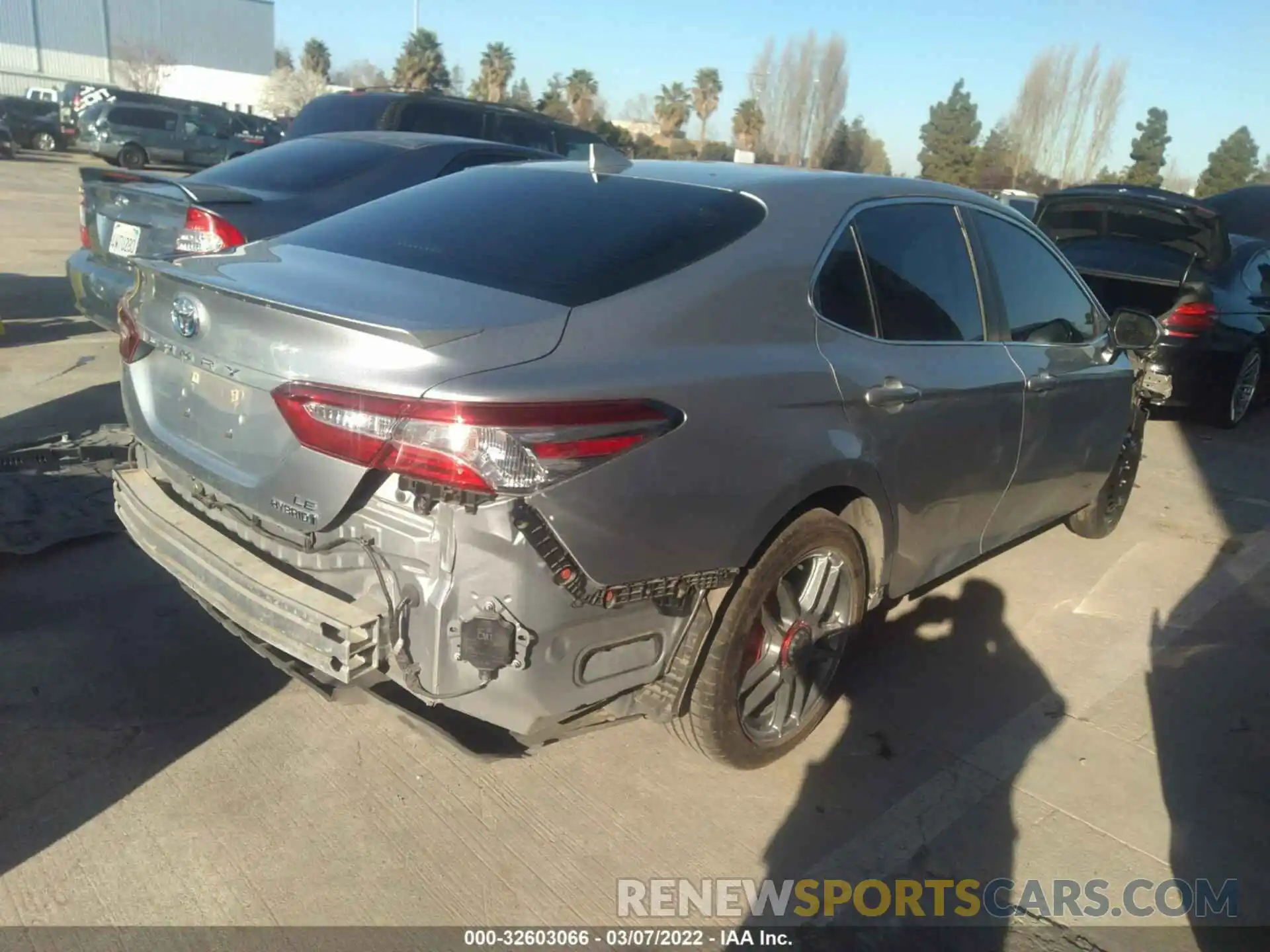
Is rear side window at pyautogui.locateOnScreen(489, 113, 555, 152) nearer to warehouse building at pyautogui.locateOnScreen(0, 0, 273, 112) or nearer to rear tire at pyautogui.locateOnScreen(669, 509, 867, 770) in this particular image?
rear tire at pyautogui.locateOnScreen(669, 509, 867, 770)

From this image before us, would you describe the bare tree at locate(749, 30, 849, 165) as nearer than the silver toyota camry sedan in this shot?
No

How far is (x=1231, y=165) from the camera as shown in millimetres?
51938

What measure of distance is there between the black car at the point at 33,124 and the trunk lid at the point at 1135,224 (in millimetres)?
32231

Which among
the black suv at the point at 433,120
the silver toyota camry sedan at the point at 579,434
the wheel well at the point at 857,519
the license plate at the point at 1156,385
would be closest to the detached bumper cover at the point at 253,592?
the silver toyota camry sedan at the point at 579,434

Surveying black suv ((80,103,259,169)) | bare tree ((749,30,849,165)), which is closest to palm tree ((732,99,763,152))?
bare tree ((749,30,849,165))

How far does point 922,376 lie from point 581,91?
2356 inches

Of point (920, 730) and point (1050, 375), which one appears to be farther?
point (1050, 375)

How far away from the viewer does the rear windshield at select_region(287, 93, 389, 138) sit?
911cm

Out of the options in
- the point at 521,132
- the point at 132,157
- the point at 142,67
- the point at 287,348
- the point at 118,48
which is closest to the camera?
the point at 287,348

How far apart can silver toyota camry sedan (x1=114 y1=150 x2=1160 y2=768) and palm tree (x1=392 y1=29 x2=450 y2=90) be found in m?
54.8

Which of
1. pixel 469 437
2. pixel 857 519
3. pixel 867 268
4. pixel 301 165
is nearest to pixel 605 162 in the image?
pixel 867 268

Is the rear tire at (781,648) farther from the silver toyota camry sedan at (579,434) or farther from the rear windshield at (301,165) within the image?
the rear windshield at (301,165)

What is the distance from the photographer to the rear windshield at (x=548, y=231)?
2.76 m

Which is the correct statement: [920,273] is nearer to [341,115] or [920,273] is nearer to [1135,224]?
[1135,224]
